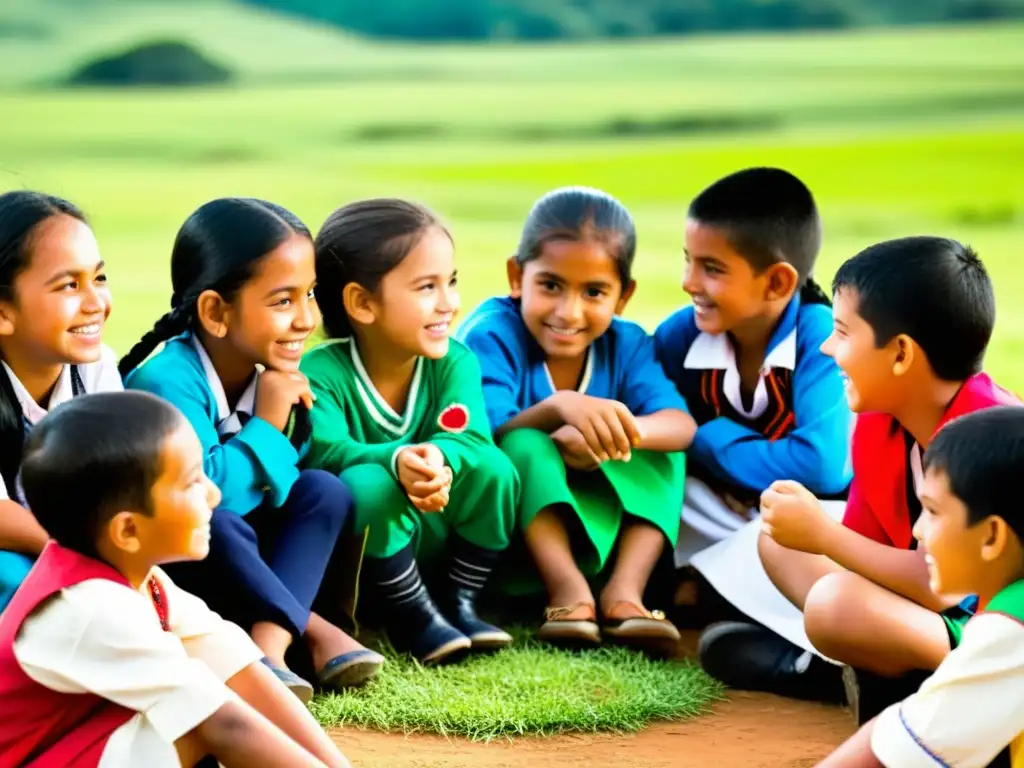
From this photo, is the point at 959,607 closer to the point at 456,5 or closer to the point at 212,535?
the point at 212,535

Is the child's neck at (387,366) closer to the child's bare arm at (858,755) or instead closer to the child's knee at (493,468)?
the child's knee at (493,468)

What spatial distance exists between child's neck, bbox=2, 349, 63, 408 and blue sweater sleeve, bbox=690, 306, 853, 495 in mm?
1630

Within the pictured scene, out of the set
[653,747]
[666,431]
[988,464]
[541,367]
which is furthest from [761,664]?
[988,464]

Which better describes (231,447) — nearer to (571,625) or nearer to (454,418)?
(454,418)

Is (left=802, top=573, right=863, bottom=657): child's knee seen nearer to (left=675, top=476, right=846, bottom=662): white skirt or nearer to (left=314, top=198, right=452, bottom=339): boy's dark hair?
(left=675, top=476, right=846, bottom=662): white skirt

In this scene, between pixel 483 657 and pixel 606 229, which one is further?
pixel 606 229

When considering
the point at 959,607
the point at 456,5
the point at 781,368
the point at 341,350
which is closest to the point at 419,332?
the point at 341,350

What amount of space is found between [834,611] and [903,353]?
20.8 inches

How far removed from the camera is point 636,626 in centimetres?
350

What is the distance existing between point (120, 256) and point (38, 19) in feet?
8.88

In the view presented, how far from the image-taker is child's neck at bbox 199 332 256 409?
11.3ft

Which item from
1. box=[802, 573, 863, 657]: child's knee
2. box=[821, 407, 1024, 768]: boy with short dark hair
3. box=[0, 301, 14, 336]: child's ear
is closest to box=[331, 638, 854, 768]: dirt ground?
box=[802, 573, 863, 657]: child's knee

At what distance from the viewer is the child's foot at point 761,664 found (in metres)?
3.36

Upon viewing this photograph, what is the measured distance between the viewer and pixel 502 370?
3.88 m
